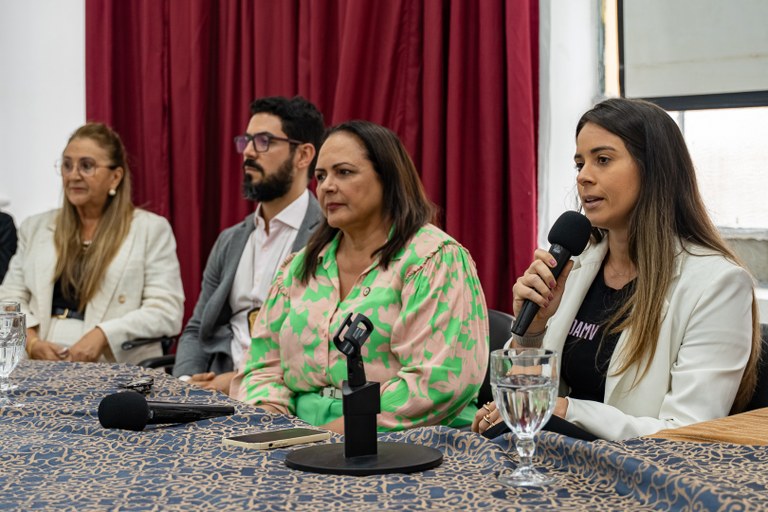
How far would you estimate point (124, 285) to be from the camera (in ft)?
12.0

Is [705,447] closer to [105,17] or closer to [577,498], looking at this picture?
[577,498]

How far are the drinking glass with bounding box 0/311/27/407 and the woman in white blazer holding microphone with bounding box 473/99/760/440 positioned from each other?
0.93 m

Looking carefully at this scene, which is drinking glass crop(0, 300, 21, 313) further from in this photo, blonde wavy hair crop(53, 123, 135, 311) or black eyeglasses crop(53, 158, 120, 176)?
black eyeglasses crop(53, 158, 120, 176)

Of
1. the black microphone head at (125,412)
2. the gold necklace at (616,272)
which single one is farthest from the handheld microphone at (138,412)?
the gold necklace at (616,272)

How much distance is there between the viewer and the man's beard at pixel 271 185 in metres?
3.47

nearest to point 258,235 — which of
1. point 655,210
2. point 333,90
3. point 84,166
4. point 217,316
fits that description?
point 217,316

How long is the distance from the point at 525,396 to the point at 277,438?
0.43m

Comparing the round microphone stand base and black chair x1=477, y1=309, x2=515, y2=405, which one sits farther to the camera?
black chair x1=477, y1=309, x2=515, y2=405

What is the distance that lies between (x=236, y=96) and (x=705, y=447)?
3004mm

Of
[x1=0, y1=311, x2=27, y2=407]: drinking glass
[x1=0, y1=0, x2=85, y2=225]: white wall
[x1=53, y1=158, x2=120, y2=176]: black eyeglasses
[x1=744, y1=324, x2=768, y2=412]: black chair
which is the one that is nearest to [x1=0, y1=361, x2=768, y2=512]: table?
[x1=0, y1=311, x2=27, y2=407]: drinking glass

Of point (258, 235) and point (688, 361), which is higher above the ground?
point (258, 235)

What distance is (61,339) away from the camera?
141 inches

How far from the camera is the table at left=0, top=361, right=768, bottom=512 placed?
1.20 metres

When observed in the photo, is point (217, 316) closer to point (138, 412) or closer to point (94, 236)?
point (94, 236)
